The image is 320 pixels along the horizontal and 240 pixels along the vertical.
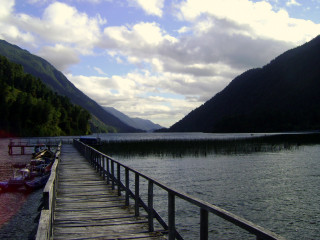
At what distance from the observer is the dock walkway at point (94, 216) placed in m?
7.49

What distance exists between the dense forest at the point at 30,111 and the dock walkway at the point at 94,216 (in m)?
139

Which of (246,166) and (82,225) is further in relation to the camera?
(246,166)

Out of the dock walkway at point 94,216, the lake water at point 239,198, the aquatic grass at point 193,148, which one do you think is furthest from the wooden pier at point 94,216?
the aquatic grass at point 193,148

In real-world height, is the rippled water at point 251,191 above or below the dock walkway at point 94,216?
below

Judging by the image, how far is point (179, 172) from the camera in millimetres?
34125

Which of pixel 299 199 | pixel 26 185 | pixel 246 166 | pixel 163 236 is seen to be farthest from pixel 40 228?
pixel 246 166

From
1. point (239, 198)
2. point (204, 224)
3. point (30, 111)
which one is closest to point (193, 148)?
point (239, 198)

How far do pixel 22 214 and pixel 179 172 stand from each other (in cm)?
1891

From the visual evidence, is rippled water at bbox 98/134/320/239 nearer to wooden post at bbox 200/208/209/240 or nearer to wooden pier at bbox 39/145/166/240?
wooden pier at bbox 39/145/166/240

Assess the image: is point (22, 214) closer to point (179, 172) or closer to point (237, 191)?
point (237, 191)

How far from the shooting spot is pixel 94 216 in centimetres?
913

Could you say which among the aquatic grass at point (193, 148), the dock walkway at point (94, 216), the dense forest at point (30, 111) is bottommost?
the aquatic grass at point (193, 148)

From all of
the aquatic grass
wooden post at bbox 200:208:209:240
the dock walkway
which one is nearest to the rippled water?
the dock walkway

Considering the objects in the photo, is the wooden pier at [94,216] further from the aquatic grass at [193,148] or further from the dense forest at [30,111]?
the dense forest at [30,111]
